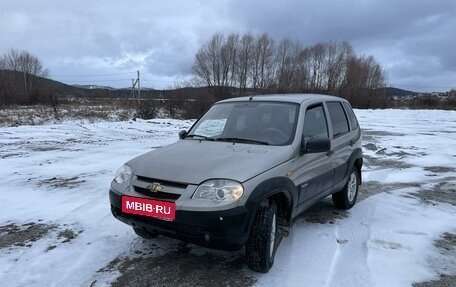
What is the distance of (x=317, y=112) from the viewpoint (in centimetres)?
499

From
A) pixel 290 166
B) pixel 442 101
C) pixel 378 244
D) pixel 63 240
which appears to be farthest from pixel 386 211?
pixel 442 101

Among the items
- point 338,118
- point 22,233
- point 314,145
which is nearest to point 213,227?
point 314,145

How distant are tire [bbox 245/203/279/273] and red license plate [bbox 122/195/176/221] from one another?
75cm

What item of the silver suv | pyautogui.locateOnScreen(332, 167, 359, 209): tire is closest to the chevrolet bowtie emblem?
the silver suv

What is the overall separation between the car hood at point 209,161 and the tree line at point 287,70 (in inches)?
1278

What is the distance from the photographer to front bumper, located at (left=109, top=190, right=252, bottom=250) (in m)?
3.22

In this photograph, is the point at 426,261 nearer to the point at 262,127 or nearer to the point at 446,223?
the point at 446,223

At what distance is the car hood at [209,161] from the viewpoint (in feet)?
11.3

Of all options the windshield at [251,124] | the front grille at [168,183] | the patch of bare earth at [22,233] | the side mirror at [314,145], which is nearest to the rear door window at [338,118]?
the windshield at [251,124]

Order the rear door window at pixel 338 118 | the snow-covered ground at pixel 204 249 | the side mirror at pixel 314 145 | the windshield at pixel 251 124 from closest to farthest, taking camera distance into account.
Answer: the snow-covered ground at pixel 204 249, the side mirror at pixel 314 145, the windshield at pixel 251 124, the rear door window at pixel 338 118

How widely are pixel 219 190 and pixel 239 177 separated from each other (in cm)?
21

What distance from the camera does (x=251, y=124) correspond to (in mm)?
4570

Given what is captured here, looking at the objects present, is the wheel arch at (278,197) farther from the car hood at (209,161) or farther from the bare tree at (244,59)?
the bare tree at (244,59)

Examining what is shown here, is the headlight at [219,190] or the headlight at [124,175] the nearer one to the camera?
the headlight at [219,190]
